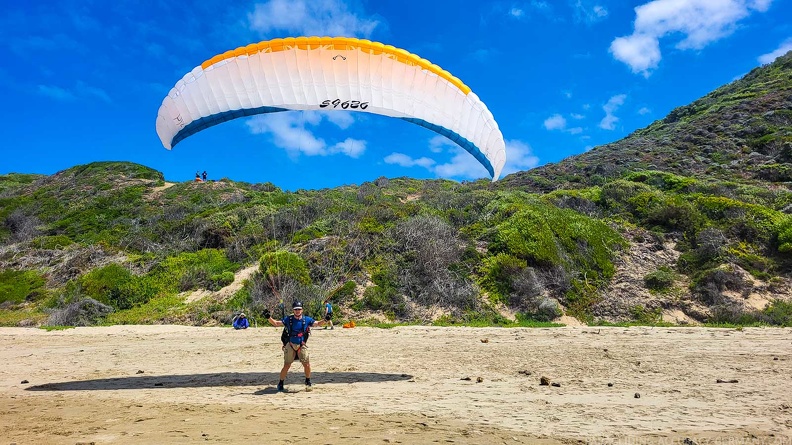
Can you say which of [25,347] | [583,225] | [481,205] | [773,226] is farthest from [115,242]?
[773,226]

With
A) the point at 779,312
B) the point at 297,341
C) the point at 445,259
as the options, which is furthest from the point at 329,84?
the point at 779,312

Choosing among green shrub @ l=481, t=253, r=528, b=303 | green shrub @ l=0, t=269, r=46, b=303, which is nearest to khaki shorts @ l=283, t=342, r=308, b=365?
green shrub @ l=481, t=253, r=528, b=303

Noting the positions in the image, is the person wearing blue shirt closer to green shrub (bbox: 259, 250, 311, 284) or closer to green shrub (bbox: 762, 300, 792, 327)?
green shrub (bbox: 259, 250, 311, 284)

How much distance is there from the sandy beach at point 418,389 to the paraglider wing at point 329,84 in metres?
4.28

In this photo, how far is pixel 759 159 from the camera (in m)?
26.6

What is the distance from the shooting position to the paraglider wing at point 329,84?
26.2ft

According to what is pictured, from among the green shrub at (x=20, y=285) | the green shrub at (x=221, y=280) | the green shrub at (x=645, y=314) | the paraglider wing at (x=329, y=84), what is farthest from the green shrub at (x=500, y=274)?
the green shrub at (x=20, y=285)

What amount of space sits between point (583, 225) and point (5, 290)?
2140 centimetres

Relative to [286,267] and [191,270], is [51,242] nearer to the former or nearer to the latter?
[191,270]

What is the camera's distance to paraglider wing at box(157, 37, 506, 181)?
798 centimetres

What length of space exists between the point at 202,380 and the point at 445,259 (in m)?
9.73

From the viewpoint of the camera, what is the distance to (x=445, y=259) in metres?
15.6

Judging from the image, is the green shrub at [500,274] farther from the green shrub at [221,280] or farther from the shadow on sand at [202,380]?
the green shrub at [221,280]

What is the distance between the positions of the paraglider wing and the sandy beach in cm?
428
